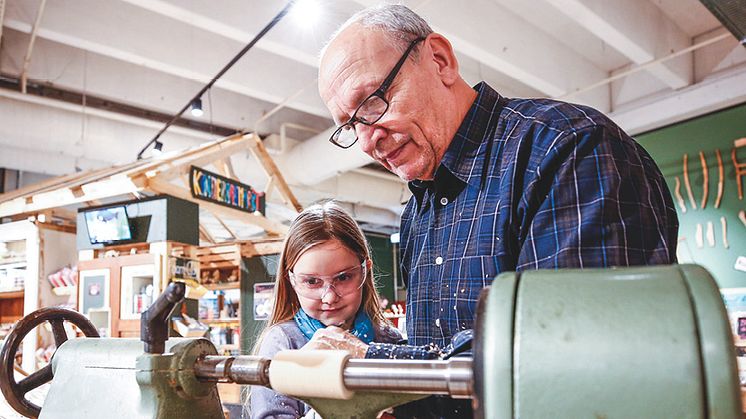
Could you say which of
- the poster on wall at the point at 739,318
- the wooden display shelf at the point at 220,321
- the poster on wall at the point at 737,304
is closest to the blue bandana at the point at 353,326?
the poster on wall at the point at 739,318

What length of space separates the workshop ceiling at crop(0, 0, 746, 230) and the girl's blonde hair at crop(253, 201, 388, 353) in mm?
2995

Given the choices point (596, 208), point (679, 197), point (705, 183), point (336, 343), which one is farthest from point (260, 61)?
point (596, 208)

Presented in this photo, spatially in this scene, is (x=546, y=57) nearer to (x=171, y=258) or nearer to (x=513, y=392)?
(x=171, y=258)

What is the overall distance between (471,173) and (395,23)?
1.16 feet

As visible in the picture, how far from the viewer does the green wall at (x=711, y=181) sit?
221 inches

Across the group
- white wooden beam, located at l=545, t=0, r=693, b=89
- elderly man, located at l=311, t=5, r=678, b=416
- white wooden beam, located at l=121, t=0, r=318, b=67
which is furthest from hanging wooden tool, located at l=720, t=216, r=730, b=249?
elderly man, located at l=311, t=5, r=678, b=416

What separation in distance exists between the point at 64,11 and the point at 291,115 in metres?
3.52

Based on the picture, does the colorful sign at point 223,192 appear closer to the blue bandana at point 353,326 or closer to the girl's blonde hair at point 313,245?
the girl's blonde hair at point 313,245

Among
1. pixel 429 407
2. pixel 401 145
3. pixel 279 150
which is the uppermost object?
pixel 279 150

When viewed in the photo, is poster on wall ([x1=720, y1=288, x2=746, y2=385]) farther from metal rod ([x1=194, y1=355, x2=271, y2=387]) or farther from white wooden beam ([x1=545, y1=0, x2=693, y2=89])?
metal rod ([x1=194, y1=355, x2=271, y2=387])

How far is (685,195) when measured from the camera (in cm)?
596

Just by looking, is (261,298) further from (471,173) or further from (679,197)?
(471,173)

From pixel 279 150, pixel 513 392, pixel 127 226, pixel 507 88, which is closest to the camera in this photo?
pixel 513 392

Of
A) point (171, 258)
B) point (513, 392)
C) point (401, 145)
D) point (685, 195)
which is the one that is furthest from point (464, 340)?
point (685, 195)
